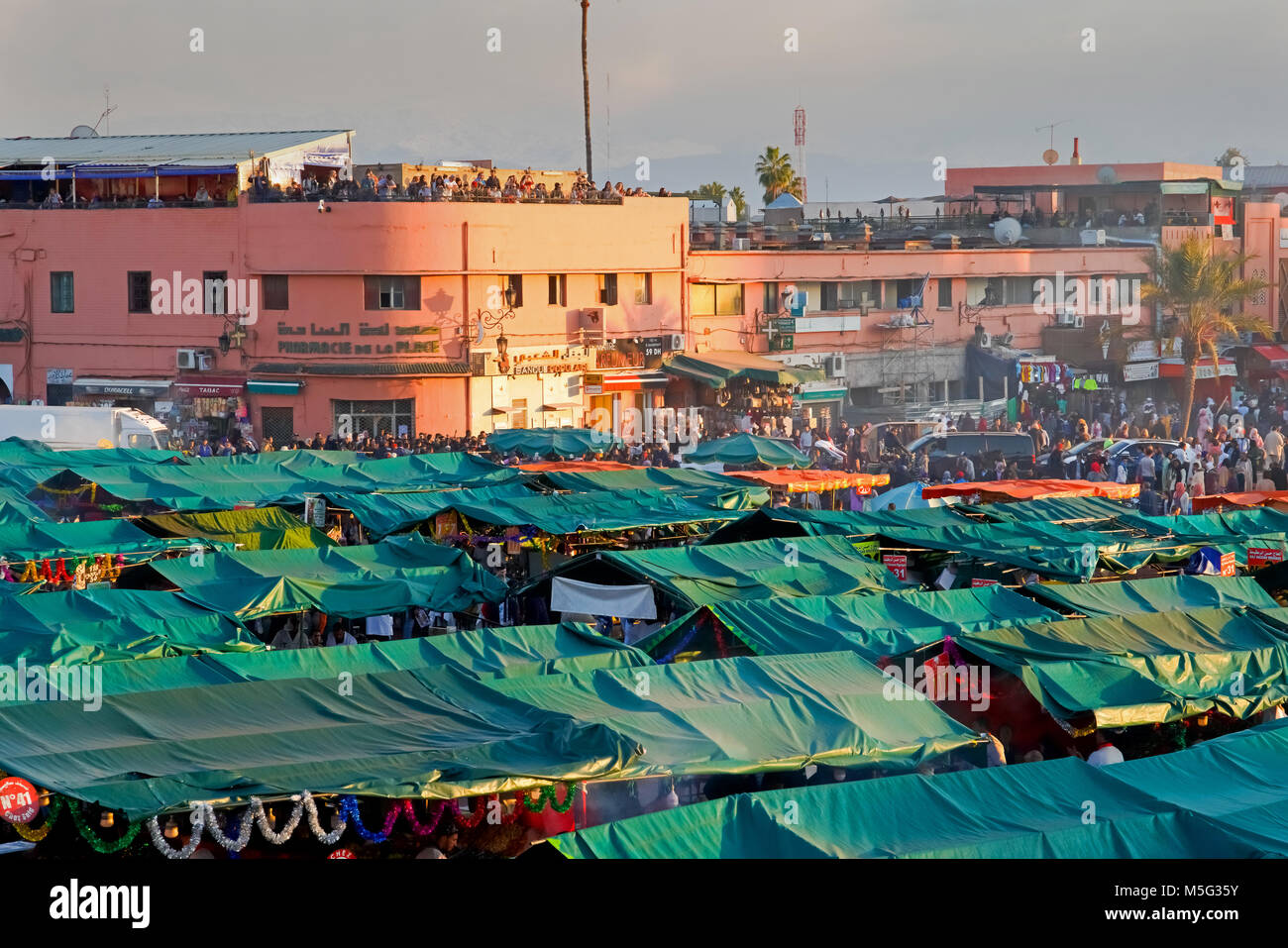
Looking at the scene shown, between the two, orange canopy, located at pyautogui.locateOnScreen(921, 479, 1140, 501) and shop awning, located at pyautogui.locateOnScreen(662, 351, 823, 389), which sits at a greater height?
shop awning, located at pyautogui.locateOnScreen(662, 351, 823, 389)

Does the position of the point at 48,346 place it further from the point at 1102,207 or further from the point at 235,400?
the point at 1102,207

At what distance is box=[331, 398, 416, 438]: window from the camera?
1560 inches

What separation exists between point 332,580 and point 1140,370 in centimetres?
3699

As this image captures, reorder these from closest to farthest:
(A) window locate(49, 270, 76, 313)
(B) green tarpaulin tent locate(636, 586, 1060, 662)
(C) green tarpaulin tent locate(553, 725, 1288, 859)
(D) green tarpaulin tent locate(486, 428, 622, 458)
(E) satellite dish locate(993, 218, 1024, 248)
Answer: (C) green tarpaulin tent locate(553, 725, 1288, 859) → (B) green tarpaulin tent locate(636, 586, 1060, 662) → (D) green tarpaulin tent locate(486, 428, 622, 458) → (A) window locate(49, 270, 76, 313) → (E) satellite dish locate(993, 218, 1024, 248)

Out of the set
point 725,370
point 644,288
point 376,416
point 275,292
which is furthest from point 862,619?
point 644,288

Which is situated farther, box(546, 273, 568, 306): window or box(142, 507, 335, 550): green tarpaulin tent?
box(546, 273, 568, 306): window

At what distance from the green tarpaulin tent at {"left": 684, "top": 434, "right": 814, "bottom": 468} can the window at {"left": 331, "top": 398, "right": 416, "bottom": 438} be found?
39.5 ft

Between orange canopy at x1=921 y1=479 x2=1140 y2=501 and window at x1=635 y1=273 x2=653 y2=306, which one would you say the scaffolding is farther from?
orange canopy at x1=921 y1=479 x2=1140 y2=501

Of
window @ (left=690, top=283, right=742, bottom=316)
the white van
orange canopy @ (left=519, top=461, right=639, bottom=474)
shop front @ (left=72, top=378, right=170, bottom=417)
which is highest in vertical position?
window @ (left=690, top=283, right=742, bottom=316)

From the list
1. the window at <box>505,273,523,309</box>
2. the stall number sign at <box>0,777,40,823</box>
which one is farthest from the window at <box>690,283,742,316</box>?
the stall number sign at <box>0,777,40,823</box>

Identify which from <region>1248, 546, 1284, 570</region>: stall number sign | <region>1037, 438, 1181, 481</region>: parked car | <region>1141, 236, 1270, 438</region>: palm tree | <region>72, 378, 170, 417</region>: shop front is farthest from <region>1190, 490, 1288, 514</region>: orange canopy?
<region>72, 378, 170, 417</region>: shop front

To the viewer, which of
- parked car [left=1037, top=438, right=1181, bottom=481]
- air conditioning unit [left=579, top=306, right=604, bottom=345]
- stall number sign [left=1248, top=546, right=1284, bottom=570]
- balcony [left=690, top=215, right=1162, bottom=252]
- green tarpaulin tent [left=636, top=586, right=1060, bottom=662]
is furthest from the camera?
balcony [left=690, top=215, right=1162, bottom=252]

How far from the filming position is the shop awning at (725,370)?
42469 millimetres
